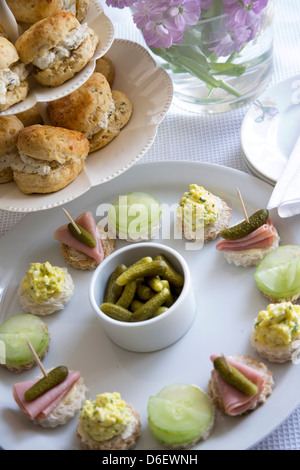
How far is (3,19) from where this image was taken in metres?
1.79

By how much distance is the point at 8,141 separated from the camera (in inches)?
76.2

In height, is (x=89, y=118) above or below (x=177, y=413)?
above

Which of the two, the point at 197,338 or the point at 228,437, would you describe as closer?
the point at 228,437

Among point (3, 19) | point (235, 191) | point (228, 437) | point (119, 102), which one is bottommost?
point (228, 437)

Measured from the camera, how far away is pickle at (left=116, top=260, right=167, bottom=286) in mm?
1844

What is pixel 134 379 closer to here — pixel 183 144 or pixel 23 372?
pixel 23 372

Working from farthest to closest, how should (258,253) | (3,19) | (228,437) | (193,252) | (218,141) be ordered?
1. (218,141)
2. (193,252)
3. (258,253)
4. (3,19)
5. (228,437)

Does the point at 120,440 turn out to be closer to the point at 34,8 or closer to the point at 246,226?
the point at 246,226

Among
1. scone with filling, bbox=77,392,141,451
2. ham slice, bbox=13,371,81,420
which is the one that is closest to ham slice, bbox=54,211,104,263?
ham slice, bbox=13,371,81,420

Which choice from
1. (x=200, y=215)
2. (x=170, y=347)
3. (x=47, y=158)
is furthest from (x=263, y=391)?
(x=47, y=158)

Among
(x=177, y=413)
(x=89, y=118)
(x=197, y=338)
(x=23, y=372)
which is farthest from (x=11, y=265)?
(x=177, y=413)

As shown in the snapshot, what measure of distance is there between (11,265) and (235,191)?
2.81ft

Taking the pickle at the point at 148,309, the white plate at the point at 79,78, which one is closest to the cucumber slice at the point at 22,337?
the pickle at the point at 148,309

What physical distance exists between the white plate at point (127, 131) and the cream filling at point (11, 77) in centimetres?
37
